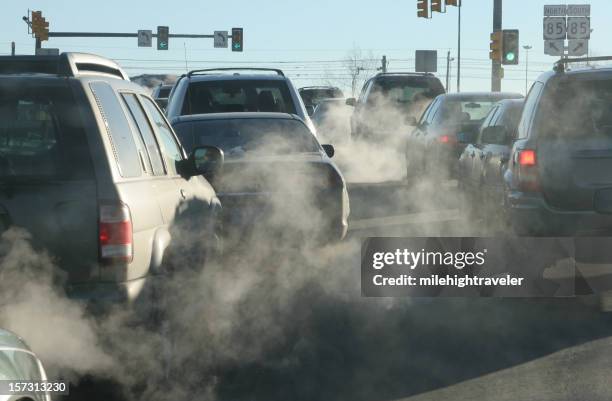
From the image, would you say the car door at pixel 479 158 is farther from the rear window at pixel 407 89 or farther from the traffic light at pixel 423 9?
the traffic light at pixel 423 9

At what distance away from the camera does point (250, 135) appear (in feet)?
40.5

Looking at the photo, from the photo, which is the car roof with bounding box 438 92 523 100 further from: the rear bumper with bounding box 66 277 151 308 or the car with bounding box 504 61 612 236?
the rear bumper with bounding box 66 277 151 308

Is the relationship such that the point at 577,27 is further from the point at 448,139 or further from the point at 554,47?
the point at 448,139

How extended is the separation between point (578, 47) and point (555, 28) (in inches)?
25.7

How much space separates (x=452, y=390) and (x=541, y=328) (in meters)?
2.05

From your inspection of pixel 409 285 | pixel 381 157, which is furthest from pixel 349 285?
pixel 381 157

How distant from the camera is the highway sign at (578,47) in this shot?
29531 mm

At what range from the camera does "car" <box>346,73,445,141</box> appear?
28266 mm

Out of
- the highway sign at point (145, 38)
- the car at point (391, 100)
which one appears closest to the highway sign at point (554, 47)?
the car at point (391, 100)

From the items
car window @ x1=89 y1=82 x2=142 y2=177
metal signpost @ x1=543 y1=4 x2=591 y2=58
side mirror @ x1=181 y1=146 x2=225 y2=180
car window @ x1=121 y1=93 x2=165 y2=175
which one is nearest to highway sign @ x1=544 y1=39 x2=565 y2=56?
metal signpost @ x1=543 y1=4 x2=591 y2=58

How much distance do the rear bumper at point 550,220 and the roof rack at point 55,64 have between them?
161 inches

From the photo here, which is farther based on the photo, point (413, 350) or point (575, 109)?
point (575, 109)

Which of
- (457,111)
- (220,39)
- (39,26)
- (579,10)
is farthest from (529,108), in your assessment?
(220,39)

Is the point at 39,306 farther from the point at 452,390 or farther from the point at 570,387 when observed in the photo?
the point at 570,387
